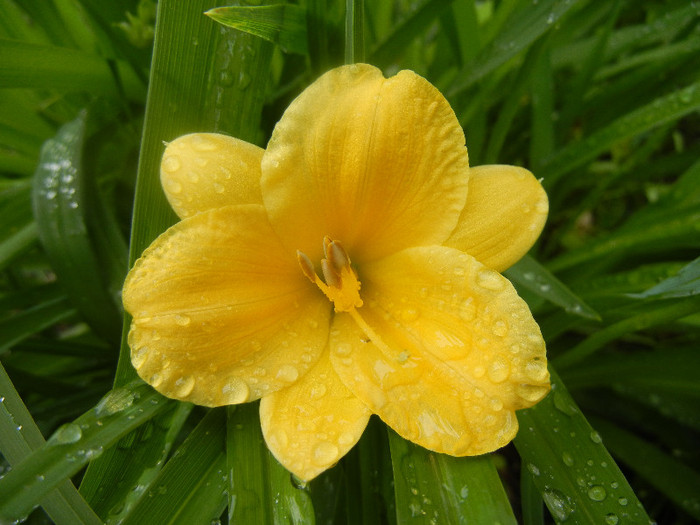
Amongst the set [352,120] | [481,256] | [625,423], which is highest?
[352,120]

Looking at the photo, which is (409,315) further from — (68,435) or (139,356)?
(68,435)

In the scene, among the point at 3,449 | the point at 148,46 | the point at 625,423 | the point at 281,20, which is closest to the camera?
the point at 3,449

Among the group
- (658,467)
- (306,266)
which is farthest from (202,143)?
(658,467)

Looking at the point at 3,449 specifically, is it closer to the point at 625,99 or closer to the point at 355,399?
the point at 355,399

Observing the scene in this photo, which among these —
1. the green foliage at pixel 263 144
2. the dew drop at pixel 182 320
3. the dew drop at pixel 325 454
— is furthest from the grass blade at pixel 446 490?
the dew drop at pixel 182 320

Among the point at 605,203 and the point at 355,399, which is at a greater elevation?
the point at 355,399

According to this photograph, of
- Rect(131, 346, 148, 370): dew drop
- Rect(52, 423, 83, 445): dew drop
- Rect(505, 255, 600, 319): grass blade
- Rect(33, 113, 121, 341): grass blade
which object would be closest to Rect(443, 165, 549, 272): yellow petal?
Rect(505, 255, 600, 319): grass blade

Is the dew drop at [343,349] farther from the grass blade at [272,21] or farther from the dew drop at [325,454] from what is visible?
the grass blade at [272,21]

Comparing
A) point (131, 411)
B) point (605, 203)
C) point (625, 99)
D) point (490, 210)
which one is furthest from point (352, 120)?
point (605, 203)
